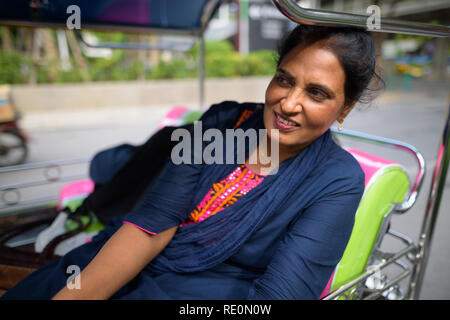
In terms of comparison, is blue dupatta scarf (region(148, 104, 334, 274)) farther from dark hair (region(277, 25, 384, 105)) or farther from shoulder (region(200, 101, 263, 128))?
dark hair (region(277, 25, 384, 105))

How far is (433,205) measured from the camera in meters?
1.49

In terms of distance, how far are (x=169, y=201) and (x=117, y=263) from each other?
28cm

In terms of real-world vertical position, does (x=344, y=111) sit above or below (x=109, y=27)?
below

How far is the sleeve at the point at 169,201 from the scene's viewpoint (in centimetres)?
121

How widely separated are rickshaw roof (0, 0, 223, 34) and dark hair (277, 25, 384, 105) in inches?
47.5

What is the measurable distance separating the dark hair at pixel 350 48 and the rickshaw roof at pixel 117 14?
1.21 meters

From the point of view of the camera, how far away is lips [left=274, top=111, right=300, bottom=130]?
3.76 feet

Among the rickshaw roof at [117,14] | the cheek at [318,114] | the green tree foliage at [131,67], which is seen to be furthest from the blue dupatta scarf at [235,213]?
the green tree foliage at [131,67]

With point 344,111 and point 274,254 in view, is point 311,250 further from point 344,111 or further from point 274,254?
point 344,111

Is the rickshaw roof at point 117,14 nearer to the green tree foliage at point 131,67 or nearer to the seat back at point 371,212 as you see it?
the seat back at point 371,212

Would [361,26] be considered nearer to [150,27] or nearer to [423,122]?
[150,27]

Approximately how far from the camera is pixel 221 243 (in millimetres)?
1228

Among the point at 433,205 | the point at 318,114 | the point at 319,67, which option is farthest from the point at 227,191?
the point at 433,205

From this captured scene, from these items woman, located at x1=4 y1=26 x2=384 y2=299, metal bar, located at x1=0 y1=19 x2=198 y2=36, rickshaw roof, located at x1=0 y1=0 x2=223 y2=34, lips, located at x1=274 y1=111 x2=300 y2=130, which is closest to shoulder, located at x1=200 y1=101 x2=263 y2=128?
woman, located at x1=4 y1=26 x2=384 y2=299
